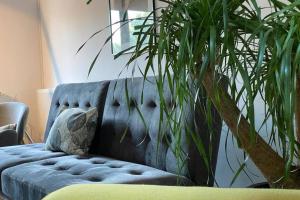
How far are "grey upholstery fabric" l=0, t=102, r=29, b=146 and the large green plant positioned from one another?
2142 mm

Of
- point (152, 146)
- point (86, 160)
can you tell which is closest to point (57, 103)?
point (86, 160)

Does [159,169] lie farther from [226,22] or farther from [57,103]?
[57,103]

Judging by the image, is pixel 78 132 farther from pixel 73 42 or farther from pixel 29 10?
pixel 29 10

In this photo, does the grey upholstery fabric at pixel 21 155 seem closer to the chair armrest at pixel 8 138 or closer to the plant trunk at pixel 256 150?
the chair armrest at pixel 8 138

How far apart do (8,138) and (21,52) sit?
142 centimetres

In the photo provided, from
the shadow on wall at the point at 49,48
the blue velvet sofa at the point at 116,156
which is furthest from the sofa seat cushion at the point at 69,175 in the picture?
the shadow on wall at the point at 49,48

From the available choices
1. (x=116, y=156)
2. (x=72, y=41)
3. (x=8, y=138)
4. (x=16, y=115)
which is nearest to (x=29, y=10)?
(x=72, y=41)

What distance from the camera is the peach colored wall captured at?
12.0 ft

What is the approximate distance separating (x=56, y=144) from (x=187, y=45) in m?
1.63

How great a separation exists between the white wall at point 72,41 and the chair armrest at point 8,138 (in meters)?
0.74

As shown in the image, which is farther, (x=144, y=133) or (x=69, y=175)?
(x=144, y=133)

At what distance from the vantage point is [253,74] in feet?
2.43

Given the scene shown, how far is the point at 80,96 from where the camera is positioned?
244cm

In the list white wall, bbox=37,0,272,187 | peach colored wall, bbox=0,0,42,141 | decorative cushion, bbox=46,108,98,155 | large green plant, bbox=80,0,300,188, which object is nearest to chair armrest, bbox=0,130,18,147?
decorative cushion, bbox=46,108,98,155
